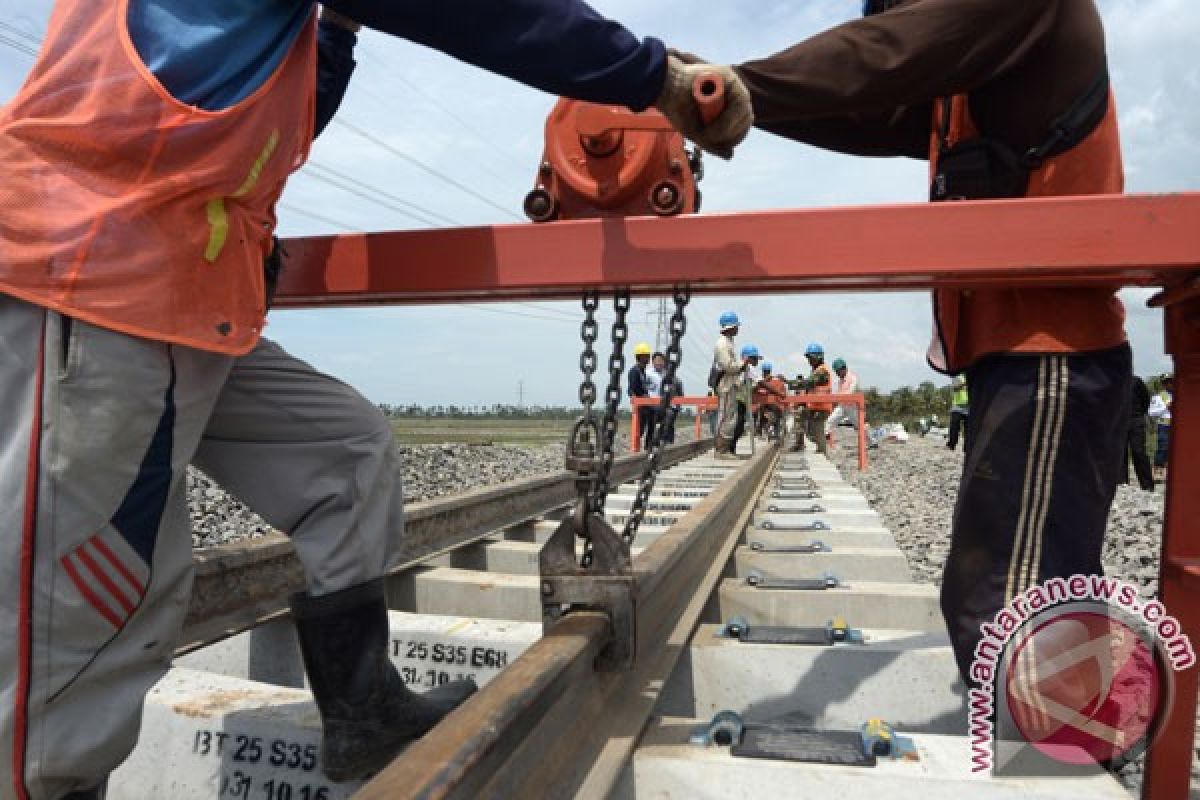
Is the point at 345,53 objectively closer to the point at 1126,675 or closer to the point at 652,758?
the point at 652,758

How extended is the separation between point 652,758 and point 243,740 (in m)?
0.88

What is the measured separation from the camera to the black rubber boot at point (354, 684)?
1707mm

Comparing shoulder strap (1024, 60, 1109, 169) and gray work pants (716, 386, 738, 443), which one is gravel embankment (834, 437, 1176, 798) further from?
gray work pants (716, 386, 738, 443)

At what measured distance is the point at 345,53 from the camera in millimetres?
Result: 1996

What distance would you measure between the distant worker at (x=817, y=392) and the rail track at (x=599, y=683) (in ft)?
41.4

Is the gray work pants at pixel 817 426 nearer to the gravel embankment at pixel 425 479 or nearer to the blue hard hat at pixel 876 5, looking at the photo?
the gravel embankment at pixel 425 479

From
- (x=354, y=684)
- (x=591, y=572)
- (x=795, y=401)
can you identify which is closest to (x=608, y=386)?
(x=591, y=572)

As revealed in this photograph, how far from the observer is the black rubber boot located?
1.71m

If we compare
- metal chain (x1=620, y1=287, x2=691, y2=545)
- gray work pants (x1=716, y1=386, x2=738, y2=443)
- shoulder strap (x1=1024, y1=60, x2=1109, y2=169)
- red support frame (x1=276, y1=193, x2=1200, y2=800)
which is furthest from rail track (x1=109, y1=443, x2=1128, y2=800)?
gray work pants (x1=716, y1=386, x2=738, y2=443)

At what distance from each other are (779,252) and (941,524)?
260 inches

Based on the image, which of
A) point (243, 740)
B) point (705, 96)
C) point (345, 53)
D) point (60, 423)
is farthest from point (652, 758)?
point (345, 53)

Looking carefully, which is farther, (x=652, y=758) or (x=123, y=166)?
(x=652, y=758)

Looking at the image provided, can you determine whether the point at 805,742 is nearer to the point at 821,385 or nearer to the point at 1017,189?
the point at 1017,189

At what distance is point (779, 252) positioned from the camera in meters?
1.78
